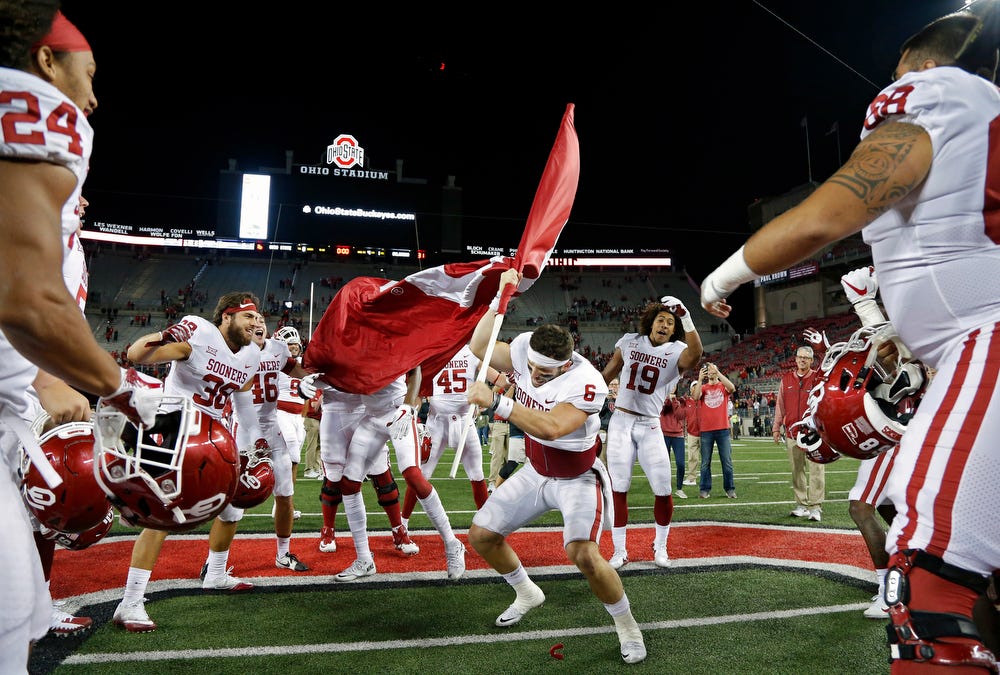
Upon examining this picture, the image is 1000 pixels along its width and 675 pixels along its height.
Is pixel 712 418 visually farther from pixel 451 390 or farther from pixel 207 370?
pixel 207 370

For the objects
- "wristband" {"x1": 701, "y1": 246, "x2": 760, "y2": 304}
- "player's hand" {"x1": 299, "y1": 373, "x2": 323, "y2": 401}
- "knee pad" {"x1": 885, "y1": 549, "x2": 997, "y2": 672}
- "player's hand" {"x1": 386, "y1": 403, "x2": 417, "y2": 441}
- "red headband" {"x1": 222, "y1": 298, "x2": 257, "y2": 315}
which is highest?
"red headband" {"x1": 222, "y1": 298, "x2": 257, "y2": 315}

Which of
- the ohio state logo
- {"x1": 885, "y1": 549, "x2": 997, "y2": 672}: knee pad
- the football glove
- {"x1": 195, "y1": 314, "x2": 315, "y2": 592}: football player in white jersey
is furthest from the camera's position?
the ohio state logo

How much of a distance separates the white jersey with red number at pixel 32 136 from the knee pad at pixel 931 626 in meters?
2.19

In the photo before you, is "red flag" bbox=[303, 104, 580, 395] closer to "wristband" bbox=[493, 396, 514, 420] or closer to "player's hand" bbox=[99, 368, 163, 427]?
"wristband" bbox=[493, 396, 514, 420]

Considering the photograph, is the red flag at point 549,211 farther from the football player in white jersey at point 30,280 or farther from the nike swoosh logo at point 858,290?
the football player in white jersey at point 30,280

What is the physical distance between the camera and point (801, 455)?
834 cm

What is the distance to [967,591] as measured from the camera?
60.0 inches

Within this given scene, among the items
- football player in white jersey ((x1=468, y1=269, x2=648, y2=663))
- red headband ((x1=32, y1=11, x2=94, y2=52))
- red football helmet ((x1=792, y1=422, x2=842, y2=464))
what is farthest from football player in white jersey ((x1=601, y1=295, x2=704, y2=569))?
red headband ((x1=32, y1=11, x2=94, y2=52))

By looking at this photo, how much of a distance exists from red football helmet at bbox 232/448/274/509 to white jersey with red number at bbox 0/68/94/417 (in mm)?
2978

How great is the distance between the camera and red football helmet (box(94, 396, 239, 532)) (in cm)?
178

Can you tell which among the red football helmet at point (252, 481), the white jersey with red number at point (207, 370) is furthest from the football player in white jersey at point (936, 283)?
the white jersey with red number at point (207, 370)

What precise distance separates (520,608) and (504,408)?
5.00 feet

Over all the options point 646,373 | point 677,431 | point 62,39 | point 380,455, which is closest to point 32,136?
point 62,39

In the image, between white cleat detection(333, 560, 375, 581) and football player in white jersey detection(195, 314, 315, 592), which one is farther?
football player in white jersey detection(195, 314, 315, 592)
